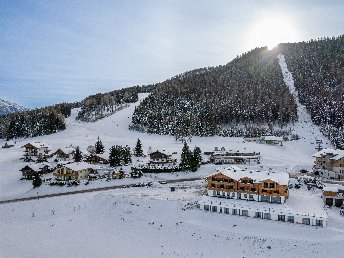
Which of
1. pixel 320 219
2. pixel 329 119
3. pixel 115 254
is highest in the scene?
pixel 329 119

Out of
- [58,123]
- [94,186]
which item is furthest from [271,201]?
[58,123]

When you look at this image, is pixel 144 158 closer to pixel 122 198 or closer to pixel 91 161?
pixel 91 161

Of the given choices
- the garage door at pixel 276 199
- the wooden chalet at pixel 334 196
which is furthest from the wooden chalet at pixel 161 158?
the wooden chalet at pixel 334 196

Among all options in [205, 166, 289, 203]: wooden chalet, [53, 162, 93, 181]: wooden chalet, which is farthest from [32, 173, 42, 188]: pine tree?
[205, 166, 289, 203]: wooden chalet

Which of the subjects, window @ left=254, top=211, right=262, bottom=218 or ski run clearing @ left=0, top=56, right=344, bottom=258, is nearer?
ski run clearing @ left=0, top=56, right=344, bottom=258

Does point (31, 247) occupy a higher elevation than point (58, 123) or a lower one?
lower

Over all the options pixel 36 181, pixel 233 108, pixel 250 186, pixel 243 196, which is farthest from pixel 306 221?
pixel 233 108

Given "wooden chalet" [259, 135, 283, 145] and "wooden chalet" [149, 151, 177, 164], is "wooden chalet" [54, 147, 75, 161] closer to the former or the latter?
"wooden chalet" [149, 151, 177, 164]
